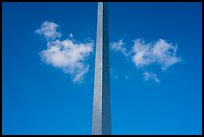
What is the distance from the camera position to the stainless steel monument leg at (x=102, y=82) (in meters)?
18.4

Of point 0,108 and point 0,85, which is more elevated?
point 0,85

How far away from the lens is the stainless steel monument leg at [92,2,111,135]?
18375mm

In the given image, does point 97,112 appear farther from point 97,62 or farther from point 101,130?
point 97,62

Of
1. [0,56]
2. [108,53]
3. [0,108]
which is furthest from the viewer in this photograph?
[108,53]

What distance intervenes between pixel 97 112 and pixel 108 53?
188 inches

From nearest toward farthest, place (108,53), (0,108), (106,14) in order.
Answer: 1. (0,108)
2. (108,53)
3. (106,14)

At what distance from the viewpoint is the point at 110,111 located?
1930 cm

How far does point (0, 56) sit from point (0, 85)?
6.14ft

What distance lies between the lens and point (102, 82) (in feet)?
64.2

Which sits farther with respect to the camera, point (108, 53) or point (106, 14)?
point (106, 14)

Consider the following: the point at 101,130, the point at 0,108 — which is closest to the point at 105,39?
the point at 101,130

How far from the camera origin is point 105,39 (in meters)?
22.0

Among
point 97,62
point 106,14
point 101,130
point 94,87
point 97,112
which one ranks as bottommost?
point 101,130

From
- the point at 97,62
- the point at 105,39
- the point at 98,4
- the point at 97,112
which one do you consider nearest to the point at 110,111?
the point at 97,112
